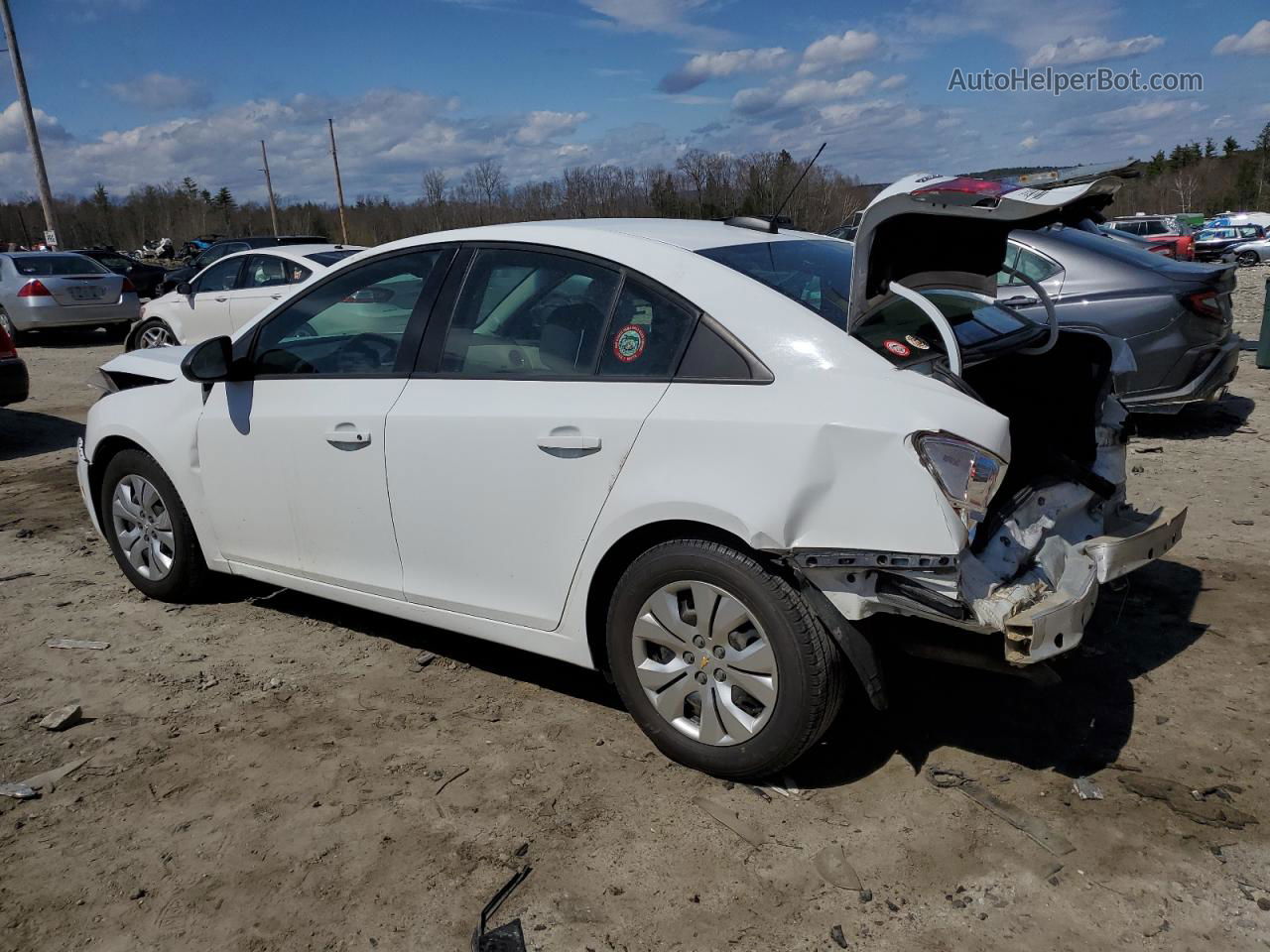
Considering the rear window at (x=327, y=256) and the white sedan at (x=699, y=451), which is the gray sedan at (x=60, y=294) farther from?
the white sedan at (x=699, y=451)

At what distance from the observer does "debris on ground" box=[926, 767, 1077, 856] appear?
2871mm

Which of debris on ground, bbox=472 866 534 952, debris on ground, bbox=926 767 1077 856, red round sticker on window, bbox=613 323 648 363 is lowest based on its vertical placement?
debris on ground, bbox=926 767 1077 856

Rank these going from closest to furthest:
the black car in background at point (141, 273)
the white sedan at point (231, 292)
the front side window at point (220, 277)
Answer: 1. the white sedan at point (231, 292)
2. the front side window at point (220, 277)
3. the black car in background at point (141, 273)

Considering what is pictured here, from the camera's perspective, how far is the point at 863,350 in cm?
293

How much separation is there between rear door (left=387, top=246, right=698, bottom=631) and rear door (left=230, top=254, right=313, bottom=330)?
8568mm

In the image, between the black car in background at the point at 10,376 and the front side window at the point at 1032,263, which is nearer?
the front side window at the point at 1032,263

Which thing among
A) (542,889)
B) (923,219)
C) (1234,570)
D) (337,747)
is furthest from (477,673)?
(1234,570)

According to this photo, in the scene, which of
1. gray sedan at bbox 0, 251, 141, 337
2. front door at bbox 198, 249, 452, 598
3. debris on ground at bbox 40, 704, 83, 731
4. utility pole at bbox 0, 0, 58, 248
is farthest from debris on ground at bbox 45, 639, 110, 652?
utility pole at bbox 0, 0, 58, 248

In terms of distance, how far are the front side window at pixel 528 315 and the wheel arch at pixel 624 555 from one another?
60cm

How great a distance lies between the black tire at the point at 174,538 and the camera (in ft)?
15.2

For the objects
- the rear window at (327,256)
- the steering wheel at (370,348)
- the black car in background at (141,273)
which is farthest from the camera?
the black car in background at (141,273)

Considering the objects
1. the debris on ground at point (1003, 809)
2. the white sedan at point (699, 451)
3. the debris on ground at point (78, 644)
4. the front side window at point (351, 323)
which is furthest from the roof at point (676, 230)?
the debris on ground at point (78, 644)

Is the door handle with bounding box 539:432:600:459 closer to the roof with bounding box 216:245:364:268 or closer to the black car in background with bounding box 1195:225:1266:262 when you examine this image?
the roof with bounding box 216:245:364:268

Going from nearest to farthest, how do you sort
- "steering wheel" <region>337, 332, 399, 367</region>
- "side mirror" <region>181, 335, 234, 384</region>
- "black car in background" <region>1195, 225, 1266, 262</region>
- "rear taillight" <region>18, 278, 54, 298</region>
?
"steering wheel" <region>337, 332, 399, 367</region> < "side mirror" <region>181, 335, 234, 384</region> < "rear taillight" <region>18, 278, 54, 298</region> < "black car in background" <region>1195, 225, 1266, 262</region>
